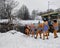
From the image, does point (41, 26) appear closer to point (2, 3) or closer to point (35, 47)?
point (35, 47)

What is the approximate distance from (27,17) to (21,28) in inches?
2656

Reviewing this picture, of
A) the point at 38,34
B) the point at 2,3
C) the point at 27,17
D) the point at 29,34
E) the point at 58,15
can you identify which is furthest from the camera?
the point at 27,17

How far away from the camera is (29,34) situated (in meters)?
25.4

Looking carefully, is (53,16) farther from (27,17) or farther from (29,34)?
(27,17)

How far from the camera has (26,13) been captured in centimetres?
11250

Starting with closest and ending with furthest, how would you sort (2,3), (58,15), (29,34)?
(29,34) < (2,3) < (58,15)

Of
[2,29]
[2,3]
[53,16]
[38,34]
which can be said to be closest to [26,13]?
[53,16]

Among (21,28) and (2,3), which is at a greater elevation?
(2,3)

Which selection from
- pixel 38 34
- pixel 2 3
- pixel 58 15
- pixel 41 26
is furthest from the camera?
pixel 58 15

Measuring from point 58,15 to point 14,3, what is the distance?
1647cm

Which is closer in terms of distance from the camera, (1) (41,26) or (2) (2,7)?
(1) (41,26)

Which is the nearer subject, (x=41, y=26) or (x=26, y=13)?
(x=41, y=26)

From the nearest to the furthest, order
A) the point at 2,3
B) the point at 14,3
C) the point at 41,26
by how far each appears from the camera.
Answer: the point at 41,26 < the point at 2,3 < the point at 14,3

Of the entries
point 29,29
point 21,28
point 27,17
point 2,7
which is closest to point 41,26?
point 29,29
